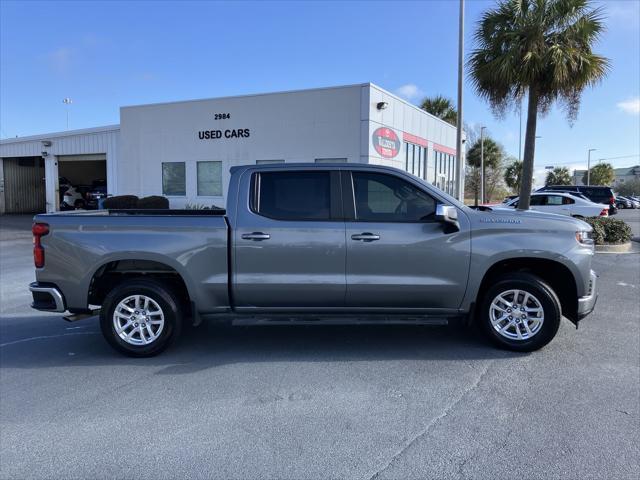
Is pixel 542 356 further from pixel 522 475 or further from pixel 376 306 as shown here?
pixel 522 475

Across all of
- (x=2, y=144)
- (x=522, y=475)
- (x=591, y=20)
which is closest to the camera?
(x=522, y=475)

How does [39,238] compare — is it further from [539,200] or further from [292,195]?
[539,200]

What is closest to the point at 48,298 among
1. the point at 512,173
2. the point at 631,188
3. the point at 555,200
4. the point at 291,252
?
the point at 291,252

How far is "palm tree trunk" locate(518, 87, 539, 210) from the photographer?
13867 mm

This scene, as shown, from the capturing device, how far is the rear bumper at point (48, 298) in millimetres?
4918

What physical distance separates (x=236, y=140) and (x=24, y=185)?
16.7m

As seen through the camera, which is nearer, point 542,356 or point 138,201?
point 542,356

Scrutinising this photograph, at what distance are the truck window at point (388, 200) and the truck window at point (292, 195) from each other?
33cm

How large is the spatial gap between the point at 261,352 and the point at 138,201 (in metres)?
14.5

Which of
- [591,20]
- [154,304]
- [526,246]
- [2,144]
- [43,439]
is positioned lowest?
[43,439]

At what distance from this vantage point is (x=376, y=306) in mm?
4934

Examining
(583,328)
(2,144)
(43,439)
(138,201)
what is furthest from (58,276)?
(2,144)

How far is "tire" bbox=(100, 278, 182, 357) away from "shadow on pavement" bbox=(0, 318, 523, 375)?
175 millimetres

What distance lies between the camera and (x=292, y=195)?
5.02 m
